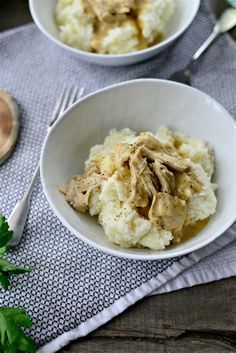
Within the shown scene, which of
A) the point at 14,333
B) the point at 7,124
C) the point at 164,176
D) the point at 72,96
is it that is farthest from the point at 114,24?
the point at 14,333

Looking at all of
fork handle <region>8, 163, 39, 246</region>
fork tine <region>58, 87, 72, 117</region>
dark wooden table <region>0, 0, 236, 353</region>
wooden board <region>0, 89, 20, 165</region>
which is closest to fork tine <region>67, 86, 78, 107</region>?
fork tine <region>58, 87, 72, 117</region>

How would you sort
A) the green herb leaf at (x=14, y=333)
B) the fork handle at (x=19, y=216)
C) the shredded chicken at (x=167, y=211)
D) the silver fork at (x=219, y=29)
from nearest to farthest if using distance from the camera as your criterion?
the green herb leaf at (x=14, y=333) → the shredded chicken at (x=167, y=211) → the fork handle at (x=19, y=216) → the silver fork at (x=219, y=29)

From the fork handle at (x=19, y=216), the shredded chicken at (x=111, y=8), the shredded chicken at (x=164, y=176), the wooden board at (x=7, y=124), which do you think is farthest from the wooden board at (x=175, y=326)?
the shredded chicken at (x=111, y=8)

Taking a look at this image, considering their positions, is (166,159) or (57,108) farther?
(57,108)

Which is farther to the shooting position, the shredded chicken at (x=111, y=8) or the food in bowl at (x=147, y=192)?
the shredded chicken at (x=111, y=8)

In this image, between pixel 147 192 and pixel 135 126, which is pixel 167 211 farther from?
pixel 135 126

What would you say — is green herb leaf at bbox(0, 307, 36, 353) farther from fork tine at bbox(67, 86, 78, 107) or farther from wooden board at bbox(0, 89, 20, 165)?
fork tine at bbox(67, 86, 78, 107)

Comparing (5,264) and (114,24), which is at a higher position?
(114,24)

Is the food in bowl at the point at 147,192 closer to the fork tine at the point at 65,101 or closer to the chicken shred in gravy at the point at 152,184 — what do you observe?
the chicken shred in gravy at the point at 152,184
